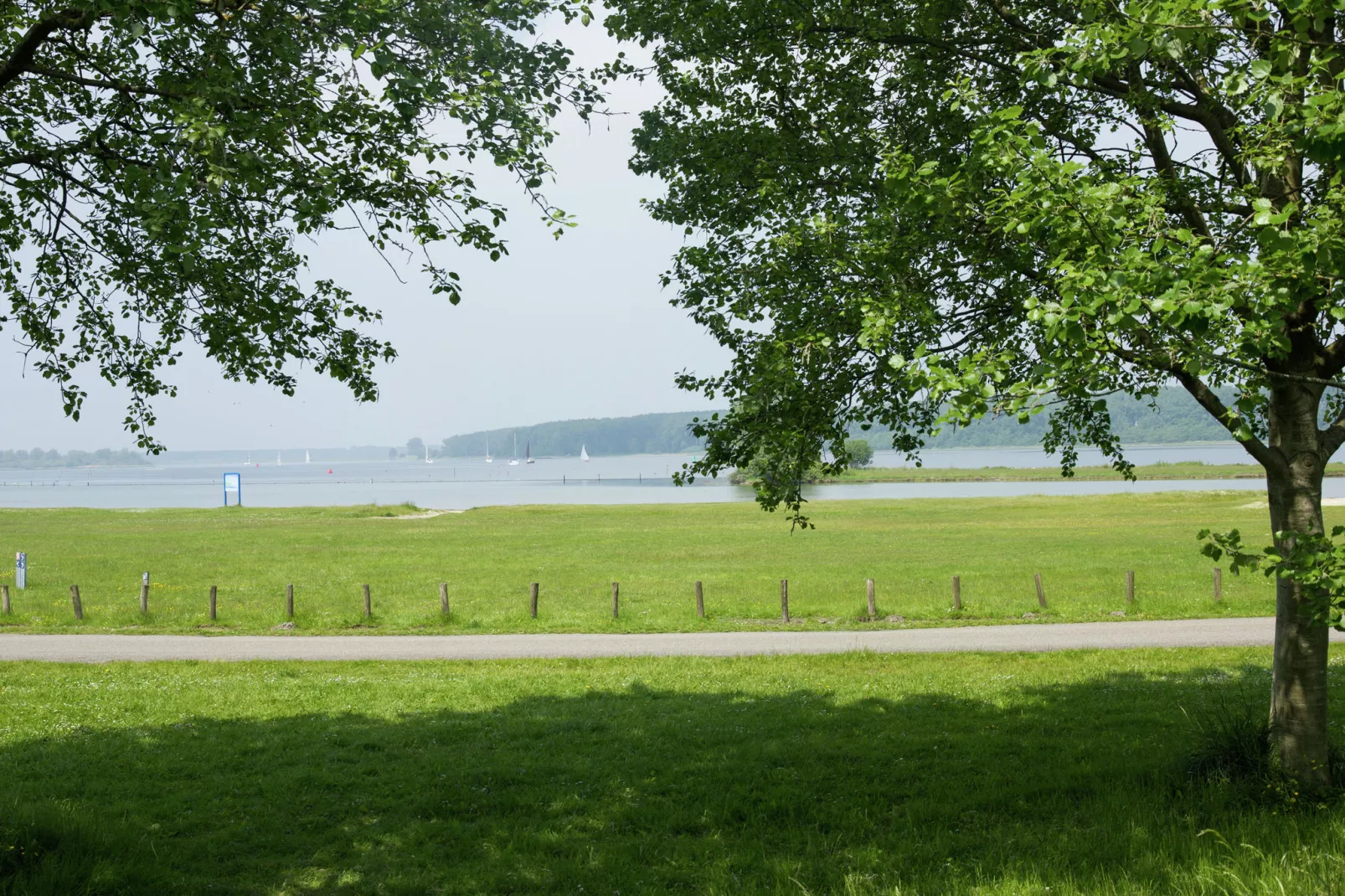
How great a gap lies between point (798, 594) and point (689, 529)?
101 ft

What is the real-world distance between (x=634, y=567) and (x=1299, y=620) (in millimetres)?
30666

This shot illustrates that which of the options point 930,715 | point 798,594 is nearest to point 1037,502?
point 798,594

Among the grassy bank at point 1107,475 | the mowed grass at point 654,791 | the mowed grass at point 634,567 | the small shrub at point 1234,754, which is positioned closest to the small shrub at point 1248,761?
the small shrub at point 1234,754

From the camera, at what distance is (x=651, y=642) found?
2047cm

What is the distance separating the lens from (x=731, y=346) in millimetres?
10047

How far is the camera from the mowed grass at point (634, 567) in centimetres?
2428

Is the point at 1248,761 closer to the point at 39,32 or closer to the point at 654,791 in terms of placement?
the point at 654,791

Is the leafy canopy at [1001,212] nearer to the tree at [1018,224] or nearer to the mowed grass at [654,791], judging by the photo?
the tree at [1018,224]

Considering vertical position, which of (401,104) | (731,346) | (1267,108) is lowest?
(731,346)

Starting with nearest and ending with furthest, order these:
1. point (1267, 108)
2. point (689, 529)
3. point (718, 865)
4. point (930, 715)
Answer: point (1267, 108) → point (718, 865) → point (930, 715) → point (689, 529)

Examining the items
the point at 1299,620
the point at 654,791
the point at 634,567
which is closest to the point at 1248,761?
the point at 1299,620

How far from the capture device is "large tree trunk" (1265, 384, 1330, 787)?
812 centimetres

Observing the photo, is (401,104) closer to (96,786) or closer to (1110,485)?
(96,786)

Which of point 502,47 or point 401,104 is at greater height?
point 502,47
